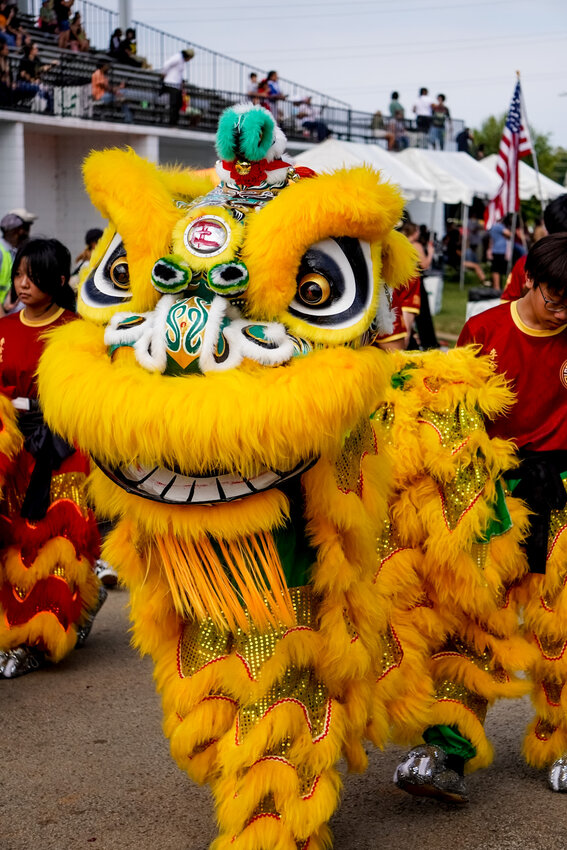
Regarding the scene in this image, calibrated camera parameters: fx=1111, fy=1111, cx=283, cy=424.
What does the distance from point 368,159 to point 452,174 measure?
4824 mm

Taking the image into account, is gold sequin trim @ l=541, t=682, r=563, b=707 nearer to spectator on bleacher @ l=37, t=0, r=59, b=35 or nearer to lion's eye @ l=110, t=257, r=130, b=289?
lion's eye @ l=110, t=257, r=130, b=289

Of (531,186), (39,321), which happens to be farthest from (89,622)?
(531,186)

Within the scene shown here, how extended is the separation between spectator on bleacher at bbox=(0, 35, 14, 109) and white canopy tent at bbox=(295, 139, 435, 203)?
477cm

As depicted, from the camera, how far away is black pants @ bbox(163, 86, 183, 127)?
2228 centimetres

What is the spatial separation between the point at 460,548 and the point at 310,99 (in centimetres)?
2727

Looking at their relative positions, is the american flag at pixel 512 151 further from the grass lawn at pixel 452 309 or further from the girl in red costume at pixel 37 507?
the girl in red costume at pixel 37 507

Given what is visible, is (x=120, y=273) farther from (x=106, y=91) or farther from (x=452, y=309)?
(x=106, y=91)

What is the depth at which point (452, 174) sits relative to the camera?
74.0ft

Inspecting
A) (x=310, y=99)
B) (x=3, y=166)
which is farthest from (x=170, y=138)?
(x=310, y=99)

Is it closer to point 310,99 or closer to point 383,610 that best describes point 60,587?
point 383,610

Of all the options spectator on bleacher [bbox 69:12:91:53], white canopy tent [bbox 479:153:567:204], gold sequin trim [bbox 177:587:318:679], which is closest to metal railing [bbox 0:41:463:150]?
spectator on bleacher [bbox 69:12:91:53]

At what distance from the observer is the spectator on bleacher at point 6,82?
17438 mm

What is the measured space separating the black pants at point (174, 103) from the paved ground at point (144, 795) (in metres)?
19.1

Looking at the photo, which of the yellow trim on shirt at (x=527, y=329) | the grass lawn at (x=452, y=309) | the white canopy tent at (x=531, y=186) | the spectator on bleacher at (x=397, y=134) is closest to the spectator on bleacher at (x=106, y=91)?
the grass lawn at (x=452, y=309)
